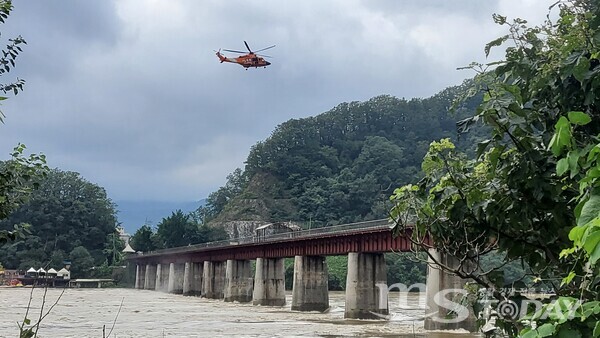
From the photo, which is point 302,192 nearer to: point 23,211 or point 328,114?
point 328,114

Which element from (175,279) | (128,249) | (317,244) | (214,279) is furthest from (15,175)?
(128,249)

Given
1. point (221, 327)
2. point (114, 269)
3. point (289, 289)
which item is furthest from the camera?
point (114, 269)

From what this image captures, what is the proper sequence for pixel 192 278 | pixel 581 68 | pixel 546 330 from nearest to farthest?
pixel 546 330 < pixel 581 68 < pixel 192 278

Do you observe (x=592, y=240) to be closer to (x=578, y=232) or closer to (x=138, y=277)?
(x=578, y=232)

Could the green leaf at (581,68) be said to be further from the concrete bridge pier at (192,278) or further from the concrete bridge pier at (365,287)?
the concrete bridge pier at (192,278)

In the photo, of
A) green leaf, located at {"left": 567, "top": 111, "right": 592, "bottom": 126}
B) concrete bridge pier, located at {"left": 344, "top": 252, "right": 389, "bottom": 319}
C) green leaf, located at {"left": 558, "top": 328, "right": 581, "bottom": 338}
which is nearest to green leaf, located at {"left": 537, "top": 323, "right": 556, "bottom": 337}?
green leaf, located at {"left": 558, "top": 328, "right": 581, "bottom": 338}

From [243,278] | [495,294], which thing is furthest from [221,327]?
[243,278]

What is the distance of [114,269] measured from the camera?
125m

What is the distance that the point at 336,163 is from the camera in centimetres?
16300

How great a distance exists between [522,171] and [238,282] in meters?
68.0

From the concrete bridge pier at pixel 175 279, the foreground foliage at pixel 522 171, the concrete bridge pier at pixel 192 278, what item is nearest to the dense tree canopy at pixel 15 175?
the foreground foliage at pixel 522 171

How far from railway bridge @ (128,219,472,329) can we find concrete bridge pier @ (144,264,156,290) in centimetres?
1511

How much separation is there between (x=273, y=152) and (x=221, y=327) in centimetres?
12472

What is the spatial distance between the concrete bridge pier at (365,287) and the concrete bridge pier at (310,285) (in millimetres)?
7773
